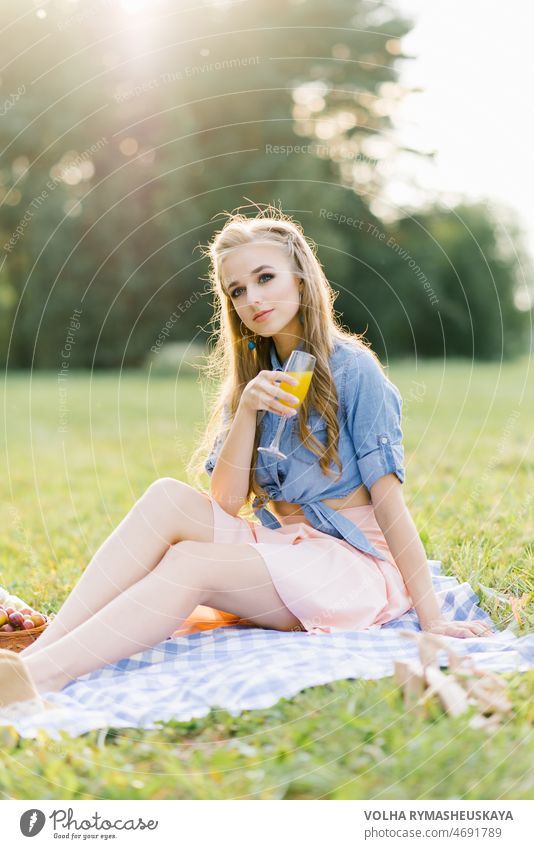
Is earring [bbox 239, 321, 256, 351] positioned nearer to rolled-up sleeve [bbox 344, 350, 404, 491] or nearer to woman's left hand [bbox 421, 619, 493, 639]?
rolled-up sleeve [bbox 344, 350, 404, 491]

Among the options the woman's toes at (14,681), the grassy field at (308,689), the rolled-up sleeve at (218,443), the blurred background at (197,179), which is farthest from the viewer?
the blurred background at (197,179)

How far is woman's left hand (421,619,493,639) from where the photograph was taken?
3105mm

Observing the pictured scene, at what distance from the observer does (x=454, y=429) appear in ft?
28.2

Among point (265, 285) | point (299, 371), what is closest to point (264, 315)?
point (265, 285)

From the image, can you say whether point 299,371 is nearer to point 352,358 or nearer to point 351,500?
point 352,358

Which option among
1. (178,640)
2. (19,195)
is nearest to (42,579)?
(178,640)

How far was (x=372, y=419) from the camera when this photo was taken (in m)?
3.25

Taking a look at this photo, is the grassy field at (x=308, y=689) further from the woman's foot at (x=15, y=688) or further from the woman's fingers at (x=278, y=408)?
the woman's fingers at (x=278, y=408)

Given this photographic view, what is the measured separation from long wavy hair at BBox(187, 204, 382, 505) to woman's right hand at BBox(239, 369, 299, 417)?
0.18 m

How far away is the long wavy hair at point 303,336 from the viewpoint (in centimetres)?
332

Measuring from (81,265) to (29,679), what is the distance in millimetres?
15995

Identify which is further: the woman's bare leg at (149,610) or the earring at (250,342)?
the earring at (250,342)

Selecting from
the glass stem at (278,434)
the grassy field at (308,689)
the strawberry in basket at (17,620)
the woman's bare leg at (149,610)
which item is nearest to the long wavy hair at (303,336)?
the glass stem at (278,434)

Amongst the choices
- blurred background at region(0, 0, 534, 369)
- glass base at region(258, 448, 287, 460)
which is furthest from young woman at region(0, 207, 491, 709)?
blurred background at region(0, 0, 534, 369)
